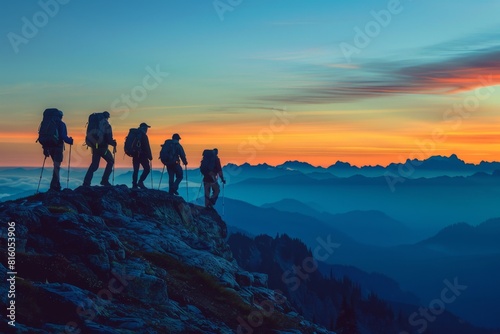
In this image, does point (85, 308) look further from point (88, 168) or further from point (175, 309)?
point (88, 168)

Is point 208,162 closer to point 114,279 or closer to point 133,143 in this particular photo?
point 133,143

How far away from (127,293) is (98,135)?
1577 centimetres

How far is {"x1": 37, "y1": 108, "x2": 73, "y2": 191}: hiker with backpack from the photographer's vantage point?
112 ft

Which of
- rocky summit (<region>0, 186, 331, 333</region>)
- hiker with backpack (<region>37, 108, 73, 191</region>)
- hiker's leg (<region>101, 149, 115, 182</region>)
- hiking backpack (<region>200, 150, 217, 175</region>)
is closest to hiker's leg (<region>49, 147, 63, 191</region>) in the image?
hiker with backpack (<region>37, 108, 73, 191</region>)

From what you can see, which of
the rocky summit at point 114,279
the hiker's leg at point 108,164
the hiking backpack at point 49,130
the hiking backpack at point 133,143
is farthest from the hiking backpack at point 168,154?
the hiking backpack at point 49,130

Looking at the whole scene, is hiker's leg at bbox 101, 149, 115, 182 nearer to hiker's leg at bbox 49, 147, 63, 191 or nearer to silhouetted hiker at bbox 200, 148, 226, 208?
hiker's leg at bbox 49, 147, 63, 191

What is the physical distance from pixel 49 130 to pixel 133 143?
7151mm

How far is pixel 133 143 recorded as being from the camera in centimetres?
4047

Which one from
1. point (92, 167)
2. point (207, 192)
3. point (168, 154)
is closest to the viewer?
point (92, 167)

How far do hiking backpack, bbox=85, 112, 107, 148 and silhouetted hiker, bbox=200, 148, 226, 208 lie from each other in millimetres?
10668

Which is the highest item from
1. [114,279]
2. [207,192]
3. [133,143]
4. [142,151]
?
[133,143]

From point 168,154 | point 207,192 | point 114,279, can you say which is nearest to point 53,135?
point 168,154

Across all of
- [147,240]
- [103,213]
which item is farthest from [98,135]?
[147,240]

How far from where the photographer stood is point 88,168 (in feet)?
125
